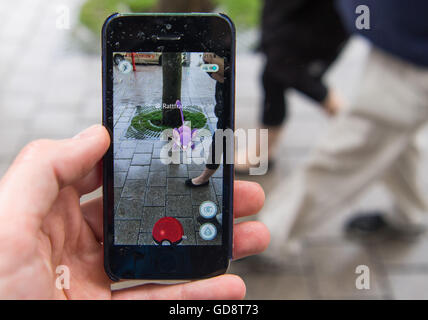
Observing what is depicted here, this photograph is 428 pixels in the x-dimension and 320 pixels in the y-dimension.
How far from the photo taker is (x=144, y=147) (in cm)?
95

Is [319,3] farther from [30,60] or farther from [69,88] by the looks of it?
[30,60]

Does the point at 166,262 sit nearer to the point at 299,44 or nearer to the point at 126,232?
the point at 126,232

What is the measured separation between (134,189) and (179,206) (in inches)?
3.8

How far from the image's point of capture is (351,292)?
1.73 m

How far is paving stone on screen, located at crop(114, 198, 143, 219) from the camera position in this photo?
1009mm

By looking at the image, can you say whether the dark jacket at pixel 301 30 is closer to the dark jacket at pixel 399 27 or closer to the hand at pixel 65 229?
the dark jacket at pixel 399 27

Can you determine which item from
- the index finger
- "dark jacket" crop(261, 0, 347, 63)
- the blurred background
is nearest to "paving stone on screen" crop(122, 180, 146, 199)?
the index finger

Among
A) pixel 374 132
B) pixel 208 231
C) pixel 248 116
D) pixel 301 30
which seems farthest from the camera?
pixel 248 116

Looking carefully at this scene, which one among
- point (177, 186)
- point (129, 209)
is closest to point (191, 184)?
point (177, 186)

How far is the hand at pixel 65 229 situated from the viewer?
2.83 ft

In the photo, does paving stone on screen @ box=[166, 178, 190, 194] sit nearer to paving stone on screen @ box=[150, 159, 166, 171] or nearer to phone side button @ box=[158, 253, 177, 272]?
paving stone on screen @ box=[150, 159, 166, 171]

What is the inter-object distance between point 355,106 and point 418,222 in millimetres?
743

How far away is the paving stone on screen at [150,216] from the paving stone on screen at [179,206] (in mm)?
14

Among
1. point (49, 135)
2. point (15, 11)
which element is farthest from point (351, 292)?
point (15, 11)
